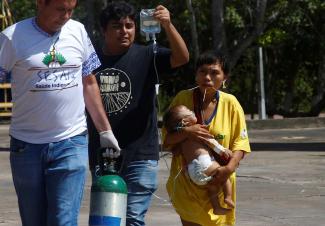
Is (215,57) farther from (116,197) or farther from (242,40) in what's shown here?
(242,40)

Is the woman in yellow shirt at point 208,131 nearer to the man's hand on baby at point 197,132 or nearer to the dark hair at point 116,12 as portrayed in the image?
the man's hand on baby at point 197,132

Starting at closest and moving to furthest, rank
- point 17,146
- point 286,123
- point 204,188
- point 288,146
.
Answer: point 17,146
point 204,188
point 288,146
point 286,123

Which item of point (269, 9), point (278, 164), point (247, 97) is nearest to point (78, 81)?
point (278, 164)

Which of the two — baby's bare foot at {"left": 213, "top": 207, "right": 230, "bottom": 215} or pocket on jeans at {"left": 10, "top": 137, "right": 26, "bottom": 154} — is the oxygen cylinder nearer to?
pocket on jeans at {"left": 10, "top": 137, "right": 26, "bottom": 154}

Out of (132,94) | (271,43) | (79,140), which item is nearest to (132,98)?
(132,94)

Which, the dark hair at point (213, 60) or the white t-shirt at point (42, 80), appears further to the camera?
the dark hair at point (213, 60)

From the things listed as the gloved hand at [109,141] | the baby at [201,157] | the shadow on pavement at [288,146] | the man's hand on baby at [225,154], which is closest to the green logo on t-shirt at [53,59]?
the gloved hand at [109,141]

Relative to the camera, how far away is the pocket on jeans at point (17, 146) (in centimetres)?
559

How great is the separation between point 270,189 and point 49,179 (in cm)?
746

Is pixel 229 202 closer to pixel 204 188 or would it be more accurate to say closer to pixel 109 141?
pixel 204 188

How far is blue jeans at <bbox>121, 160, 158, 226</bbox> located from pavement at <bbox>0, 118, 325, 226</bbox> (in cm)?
122

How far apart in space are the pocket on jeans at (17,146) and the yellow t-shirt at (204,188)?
1.21 m

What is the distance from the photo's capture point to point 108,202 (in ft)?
18.1

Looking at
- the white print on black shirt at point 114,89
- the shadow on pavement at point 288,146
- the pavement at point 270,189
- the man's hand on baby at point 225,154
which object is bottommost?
the shadow on pavement at point 288,146
